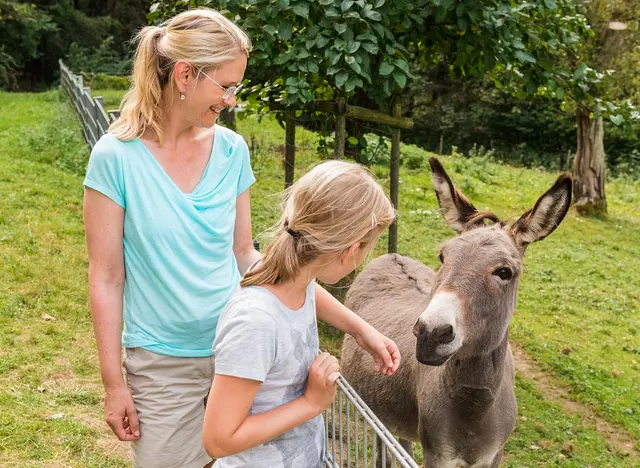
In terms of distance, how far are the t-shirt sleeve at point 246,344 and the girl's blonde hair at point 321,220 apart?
0.14 metres

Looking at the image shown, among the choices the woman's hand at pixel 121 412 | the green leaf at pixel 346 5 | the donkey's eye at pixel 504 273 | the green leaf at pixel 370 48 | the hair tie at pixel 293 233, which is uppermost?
the green leaf at pixel 346 5

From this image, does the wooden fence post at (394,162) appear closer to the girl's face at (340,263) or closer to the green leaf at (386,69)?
the green leaf at (386,69)

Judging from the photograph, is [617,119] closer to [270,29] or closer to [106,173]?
[270,29]

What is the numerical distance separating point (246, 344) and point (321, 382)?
253mm

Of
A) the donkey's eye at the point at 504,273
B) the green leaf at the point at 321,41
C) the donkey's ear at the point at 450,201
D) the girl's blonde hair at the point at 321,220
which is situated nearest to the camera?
the girl's blonde hair at the point at 321,220

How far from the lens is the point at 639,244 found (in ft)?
36.3

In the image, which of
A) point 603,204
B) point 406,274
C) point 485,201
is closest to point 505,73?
point 406,274

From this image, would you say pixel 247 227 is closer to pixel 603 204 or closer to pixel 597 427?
pixel 597 427

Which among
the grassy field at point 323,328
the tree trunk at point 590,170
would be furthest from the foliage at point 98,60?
the tree trunk at point 590,170

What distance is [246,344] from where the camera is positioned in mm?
1620

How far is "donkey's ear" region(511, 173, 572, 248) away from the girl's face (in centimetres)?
132

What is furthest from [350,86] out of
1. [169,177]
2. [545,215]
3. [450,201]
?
[169,177]

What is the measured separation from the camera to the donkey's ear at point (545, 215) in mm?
2799

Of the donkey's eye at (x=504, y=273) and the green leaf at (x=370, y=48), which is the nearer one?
the donkey's eye at (x=504, y=273)
